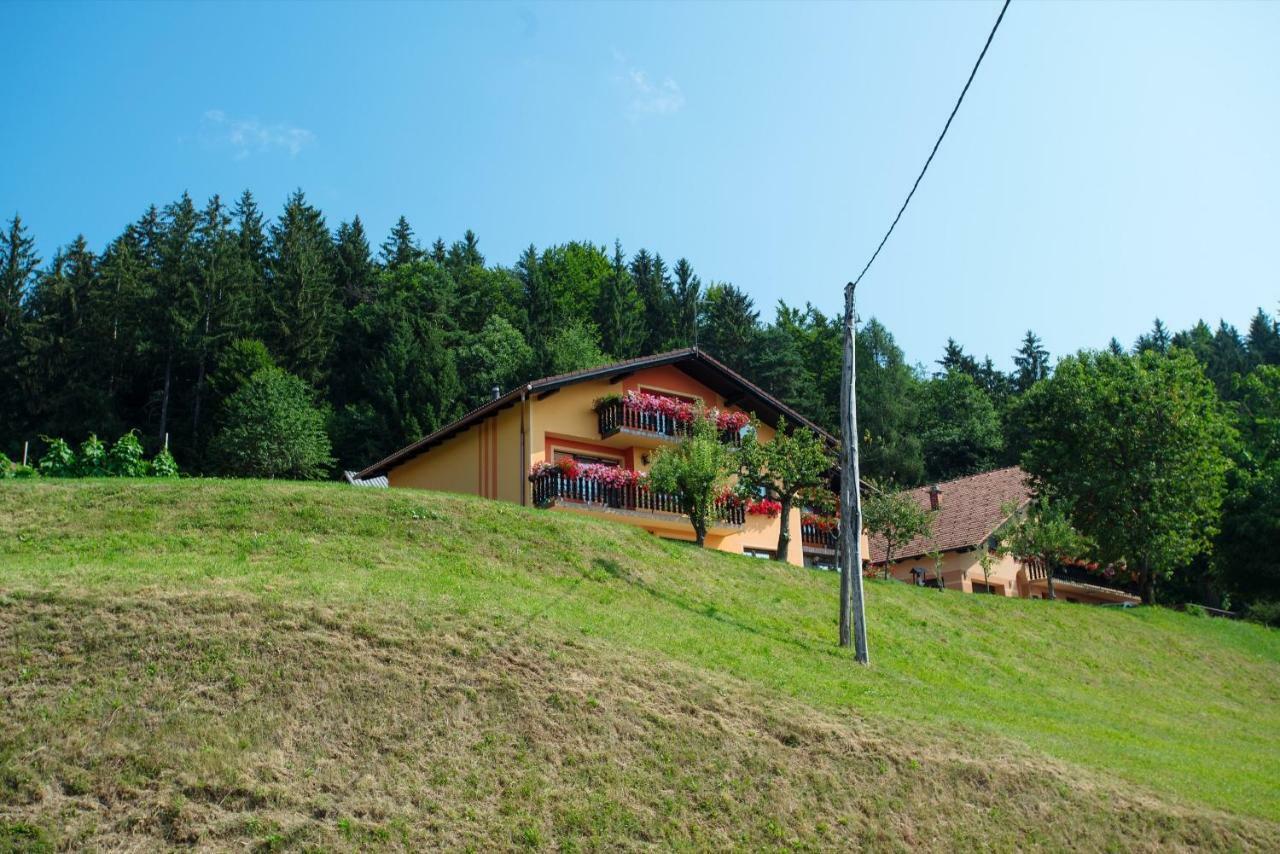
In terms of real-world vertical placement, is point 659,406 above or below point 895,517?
above

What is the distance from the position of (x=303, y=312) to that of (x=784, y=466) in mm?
38622

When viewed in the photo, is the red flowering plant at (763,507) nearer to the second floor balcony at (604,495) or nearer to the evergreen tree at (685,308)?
the second floor balcony at (604,495)

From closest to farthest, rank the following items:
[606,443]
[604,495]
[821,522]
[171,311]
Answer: [604,495]
[821,522]
[606,443]
[171,311]

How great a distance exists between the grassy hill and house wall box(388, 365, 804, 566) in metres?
9.60

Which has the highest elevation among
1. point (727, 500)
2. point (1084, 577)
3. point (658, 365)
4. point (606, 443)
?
point (658, 365)

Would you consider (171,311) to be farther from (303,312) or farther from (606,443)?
(606,443)

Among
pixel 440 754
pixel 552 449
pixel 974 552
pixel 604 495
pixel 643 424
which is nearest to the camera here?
pixel 440 754

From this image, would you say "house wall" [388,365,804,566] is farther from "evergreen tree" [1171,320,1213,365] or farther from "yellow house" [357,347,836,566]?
"evergreen tree" [1171,320,1213,365]

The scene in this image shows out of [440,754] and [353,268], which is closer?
[440,754]

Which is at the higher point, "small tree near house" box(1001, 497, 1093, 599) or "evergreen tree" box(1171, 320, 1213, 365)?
"evergreen tree" box(1171, 320, 1213, 365)

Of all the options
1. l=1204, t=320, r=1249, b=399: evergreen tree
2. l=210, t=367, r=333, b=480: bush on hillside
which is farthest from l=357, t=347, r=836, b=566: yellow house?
l=1204, t=320, r=1249, b=399: evergreen tree

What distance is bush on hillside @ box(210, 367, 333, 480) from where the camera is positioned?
4853 cm

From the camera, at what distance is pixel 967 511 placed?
148 feet

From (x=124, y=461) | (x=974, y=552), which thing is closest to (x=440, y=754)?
(x=124, y=461)
